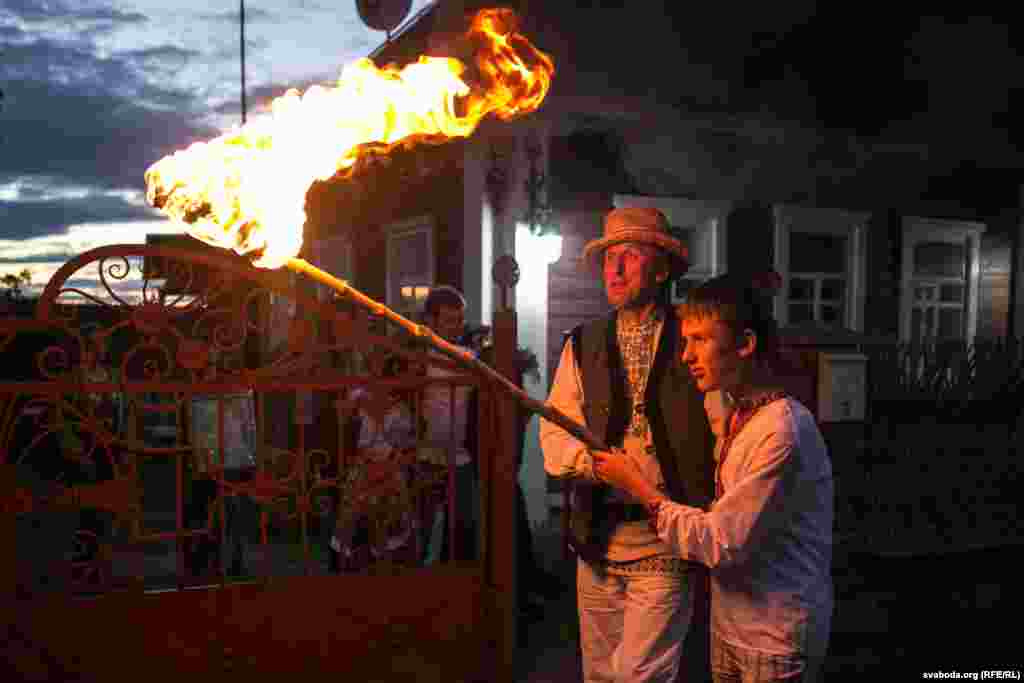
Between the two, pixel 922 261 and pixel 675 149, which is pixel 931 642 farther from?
pixel 922 261

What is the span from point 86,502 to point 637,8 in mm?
8016

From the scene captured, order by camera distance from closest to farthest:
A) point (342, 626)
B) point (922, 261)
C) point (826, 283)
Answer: point (342, 626)
point (826, 283)
point (922, 261)

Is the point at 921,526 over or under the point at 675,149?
under

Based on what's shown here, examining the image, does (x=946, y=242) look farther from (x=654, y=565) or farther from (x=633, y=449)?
(x=654, y=565)

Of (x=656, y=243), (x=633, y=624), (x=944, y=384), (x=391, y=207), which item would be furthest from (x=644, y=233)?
(x=391, y=207)

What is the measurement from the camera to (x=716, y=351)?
2.36 metres

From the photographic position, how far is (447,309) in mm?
5086

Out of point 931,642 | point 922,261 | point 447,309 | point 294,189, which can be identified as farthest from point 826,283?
point 294,189

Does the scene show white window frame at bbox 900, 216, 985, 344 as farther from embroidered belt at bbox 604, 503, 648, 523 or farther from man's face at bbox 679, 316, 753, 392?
man's face at bbox 679, 316, 753, 392

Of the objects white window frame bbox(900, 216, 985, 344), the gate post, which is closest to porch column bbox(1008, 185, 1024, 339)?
white window frame bbox(900, 216, 985, 344)

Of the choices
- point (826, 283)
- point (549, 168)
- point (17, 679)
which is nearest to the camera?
point (17, 679)

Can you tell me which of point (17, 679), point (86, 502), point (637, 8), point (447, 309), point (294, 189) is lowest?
point (17, 679)

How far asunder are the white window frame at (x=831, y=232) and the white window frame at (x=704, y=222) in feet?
2.42

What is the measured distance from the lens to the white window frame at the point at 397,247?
9352 mm
